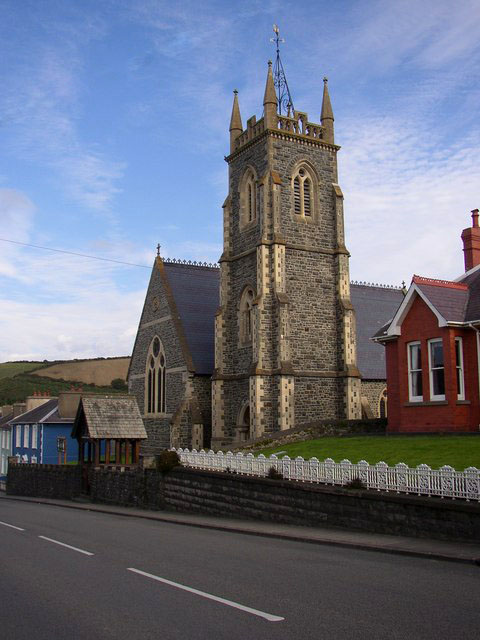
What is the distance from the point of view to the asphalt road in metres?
7.05

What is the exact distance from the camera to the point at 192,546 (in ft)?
44.8

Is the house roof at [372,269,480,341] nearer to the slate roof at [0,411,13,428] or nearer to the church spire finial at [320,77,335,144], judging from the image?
the church spire finial at [320,77,335,144]

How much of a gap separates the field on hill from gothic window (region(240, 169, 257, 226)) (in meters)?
67.3

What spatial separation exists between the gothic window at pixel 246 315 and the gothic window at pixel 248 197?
3874 mm

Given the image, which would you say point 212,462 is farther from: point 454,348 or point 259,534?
point 454,348

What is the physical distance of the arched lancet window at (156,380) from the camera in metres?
40.4

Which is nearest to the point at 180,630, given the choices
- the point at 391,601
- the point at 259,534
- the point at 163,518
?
the point at 391,601

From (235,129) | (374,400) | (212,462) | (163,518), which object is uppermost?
(235,129)

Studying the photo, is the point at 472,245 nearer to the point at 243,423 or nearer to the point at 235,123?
the point at 243,423

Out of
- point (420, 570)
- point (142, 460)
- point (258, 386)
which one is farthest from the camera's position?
point (258, 386)

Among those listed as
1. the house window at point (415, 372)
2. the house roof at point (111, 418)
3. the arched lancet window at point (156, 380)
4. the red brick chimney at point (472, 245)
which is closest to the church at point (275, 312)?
the arched lancet window at point (156, 380)

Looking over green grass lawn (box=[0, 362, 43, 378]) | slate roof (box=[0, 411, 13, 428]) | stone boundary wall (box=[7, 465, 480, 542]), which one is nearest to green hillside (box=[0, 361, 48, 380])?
green grass lawn (box=[0, 362, 43, 378])

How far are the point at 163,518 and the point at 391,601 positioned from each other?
46.1 ft

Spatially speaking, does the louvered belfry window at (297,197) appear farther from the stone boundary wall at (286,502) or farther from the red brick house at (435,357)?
the stone boundary wall at (286,502)
